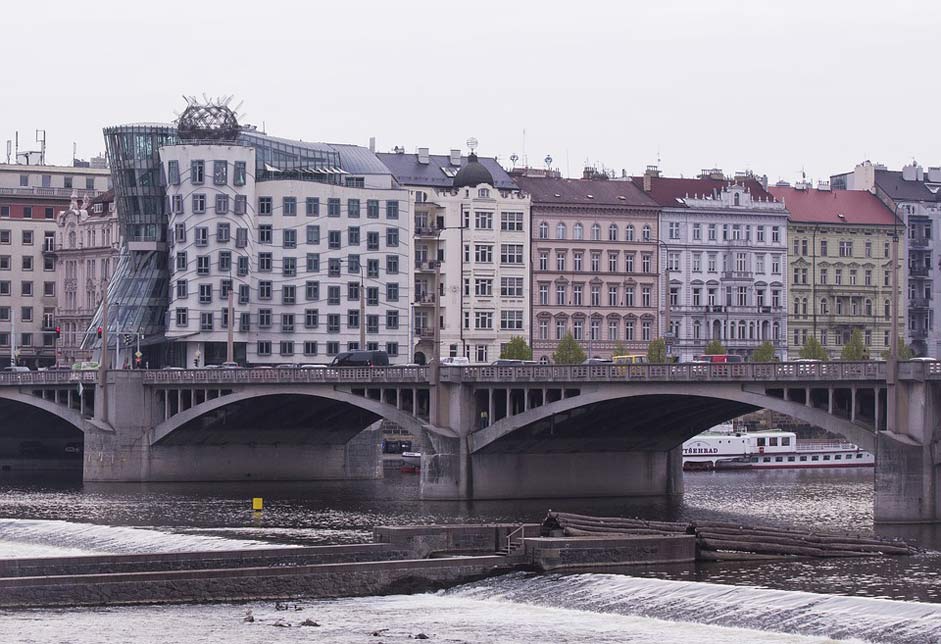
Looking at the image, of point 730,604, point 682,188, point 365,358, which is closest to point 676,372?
point 730,604

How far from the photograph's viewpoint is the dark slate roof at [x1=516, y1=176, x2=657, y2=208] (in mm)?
182875

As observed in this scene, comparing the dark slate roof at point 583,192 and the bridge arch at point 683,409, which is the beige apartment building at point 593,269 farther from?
the bridge arch at point 683,409

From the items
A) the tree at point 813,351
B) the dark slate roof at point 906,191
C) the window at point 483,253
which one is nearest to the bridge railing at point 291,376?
the window at point 483,253

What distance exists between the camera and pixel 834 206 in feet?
636

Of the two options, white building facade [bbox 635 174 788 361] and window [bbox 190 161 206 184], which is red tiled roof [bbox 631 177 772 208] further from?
window [bbox 190 161 206 184]

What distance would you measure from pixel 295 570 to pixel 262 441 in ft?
221

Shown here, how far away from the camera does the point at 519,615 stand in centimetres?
7012

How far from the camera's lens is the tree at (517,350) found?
562 feet

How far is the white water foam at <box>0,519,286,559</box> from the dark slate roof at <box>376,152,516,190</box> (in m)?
84.8

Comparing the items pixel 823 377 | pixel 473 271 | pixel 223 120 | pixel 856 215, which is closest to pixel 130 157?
pixel 223 120

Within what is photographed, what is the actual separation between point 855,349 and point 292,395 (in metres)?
60.9

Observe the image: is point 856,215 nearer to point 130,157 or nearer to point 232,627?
point 130,157

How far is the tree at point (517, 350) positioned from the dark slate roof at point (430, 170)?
14634mm

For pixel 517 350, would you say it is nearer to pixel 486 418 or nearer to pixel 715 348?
pixel 715 348
